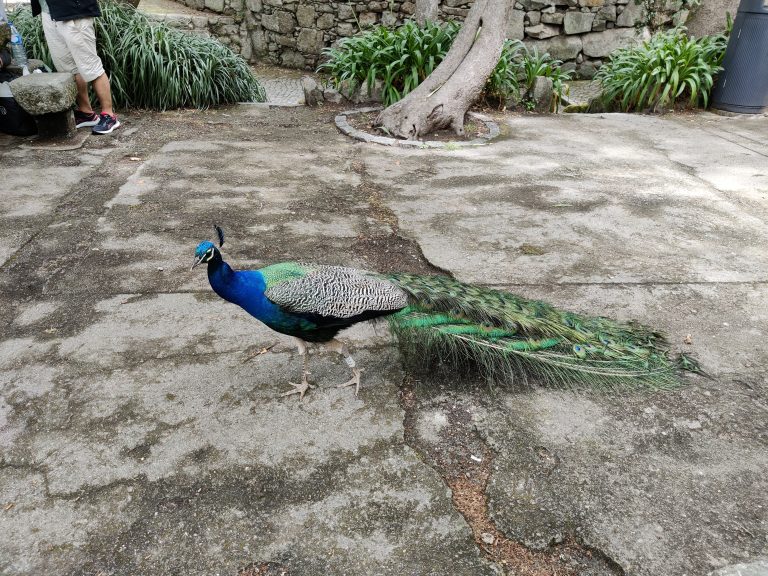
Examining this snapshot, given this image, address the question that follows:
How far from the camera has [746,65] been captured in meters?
7.91

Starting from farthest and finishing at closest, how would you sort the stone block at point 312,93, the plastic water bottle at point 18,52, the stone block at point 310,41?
1. the stone block at point 310,41
2. the stone block at point 312,93
3. the plastic water bottle at point 18,52

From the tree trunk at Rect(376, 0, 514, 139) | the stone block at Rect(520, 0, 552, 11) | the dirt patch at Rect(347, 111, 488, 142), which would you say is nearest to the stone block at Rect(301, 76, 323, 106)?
the dirt patch at Rect(347, 111, 488, 142)

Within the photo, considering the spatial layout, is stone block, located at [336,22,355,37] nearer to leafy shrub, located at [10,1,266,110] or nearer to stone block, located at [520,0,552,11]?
stone block, located at [520,0,552,11]

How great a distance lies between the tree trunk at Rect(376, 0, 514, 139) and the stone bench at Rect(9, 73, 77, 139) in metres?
3.30

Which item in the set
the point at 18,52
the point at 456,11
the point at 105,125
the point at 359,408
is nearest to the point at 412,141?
the point at 105,125

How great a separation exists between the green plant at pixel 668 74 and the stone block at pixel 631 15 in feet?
9.62

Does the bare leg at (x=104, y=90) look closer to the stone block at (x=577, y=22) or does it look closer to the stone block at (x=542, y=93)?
the stone block at (x=542, y=93)

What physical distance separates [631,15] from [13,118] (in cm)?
1050

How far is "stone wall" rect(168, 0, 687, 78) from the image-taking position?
1130 centimetres

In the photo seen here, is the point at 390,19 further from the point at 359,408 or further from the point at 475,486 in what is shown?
the point at 475,486

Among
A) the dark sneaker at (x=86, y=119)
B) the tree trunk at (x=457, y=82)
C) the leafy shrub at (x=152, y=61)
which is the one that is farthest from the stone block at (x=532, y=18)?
the dark sneaker at (x=86, y=119)

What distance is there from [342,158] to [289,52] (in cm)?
865

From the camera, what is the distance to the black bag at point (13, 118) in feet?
19.9

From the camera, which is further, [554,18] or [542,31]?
[542,31]
